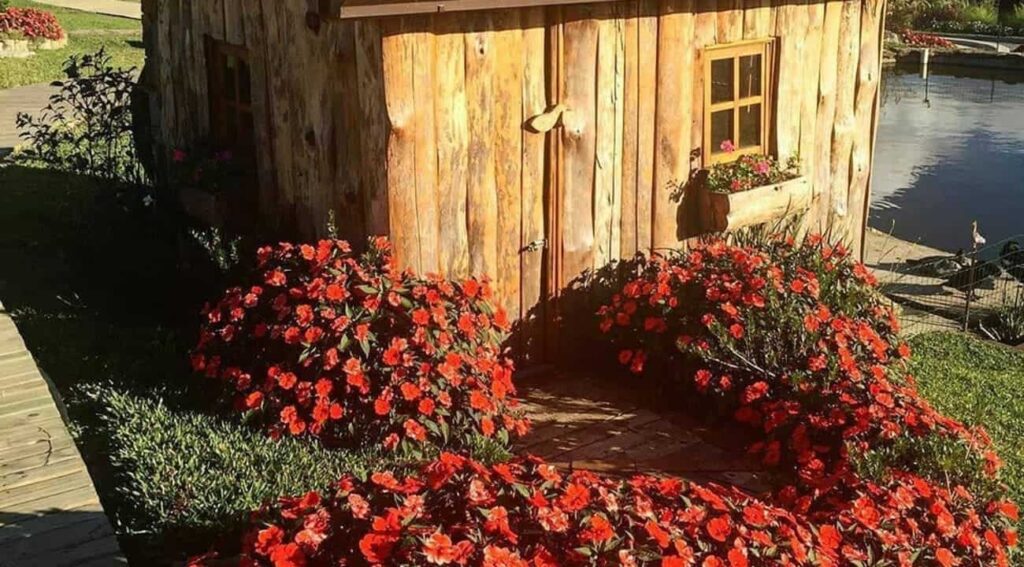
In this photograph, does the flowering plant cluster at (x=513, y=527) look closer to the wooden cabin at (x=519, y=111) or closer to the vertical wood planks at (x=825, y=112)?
the wooden cabin at (x=519, y=111)

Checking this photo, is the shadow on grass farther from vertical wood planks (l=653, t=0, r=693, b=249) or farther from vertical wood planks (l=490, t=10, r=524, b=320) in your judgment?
vertical wood planks (l=653, t=0, r=693, b=249)

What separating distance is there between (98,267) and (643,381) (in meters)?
4.31

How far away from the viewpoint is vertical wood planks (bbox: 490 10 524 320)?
657cm

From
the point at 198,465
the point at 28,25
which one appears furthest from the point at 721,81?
the point at 28,25

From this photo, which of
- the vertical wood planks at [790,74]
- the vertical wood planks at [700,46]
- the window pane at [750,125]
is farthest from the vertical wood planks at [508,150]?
the vertical wood planks at [790,74]

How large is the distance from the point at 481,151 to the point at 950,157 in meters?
17.9

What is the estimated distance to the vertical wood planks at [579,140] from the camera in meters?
6.85

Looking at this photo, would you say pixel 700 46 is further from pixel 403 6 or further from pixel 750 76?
pixel 403 6

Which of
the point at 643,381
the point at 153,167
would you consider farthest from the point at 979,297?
the point at 153,167

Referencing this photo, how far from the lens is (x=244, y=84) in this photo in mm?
7918

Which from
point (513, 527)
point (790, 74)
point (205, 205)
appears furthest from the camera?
point (790, 74)

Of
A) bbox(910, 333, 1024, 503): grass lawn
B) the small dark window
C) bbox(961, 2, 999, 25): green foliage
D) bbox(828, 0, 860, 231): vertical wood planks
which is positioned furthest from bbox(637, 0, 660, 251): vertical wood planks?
bbox(961, 2, 999, 25): green foliage

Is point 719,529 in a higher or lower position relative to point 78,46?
lower

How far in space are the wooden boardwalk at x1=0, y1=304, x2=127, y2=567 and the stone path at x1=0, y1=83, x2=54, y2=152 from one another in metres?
8.51
